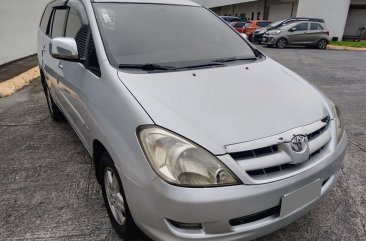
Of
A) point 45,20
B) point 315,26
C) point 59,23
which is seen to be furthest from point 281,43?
point 59,23

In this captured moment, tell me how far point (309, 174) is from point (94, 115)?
1442mm

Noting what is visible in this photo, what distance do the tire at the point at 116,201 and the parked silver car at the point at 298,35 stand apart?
15.8 metres

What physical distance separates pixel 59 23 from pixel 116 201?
8.06 ft

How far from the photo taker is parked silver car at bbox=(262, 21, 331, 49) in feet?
54.0

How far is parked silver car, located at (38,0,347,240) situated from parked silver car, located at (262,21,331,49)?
14.8 m

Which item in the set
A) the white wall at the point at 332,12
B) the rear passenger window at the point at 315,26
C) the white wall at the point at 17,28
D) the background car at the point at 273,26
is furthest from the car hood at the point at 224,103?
the white wall at the point at 332,12

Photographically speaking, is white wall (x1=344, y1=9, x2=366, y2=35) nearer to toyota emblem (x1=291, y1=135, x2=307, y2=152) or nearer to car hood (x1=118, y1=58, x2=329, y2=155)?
car hood (x1=118, y1=58, x2=329, y2=155)

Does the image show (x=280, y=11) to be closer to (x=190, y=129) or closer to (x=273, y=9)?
(x=273, y=9)

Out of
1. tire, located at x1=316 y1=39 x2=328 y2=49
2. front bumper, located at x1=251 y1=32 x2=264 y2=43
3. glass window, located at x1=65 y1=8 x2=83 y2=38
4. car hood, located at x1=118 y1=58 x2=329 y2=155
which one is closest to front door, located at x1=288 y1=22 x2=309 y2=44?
tire, located at x1=316 y1=39 x2=328 y2=49

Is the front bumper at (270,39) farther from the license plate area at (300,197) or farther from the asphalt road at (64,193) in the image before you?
the license plate area at (300,197)

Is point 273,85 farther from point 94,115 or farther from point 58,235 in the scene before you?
point 58,235

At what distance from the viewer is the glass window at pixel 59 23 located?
136 inches

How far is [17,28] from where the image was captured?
8.66 metres

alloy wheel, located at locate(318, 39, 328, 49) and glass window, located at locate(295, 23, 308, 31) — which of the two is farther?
alloy wheel, located at locate(318, 39, 328, 49)
